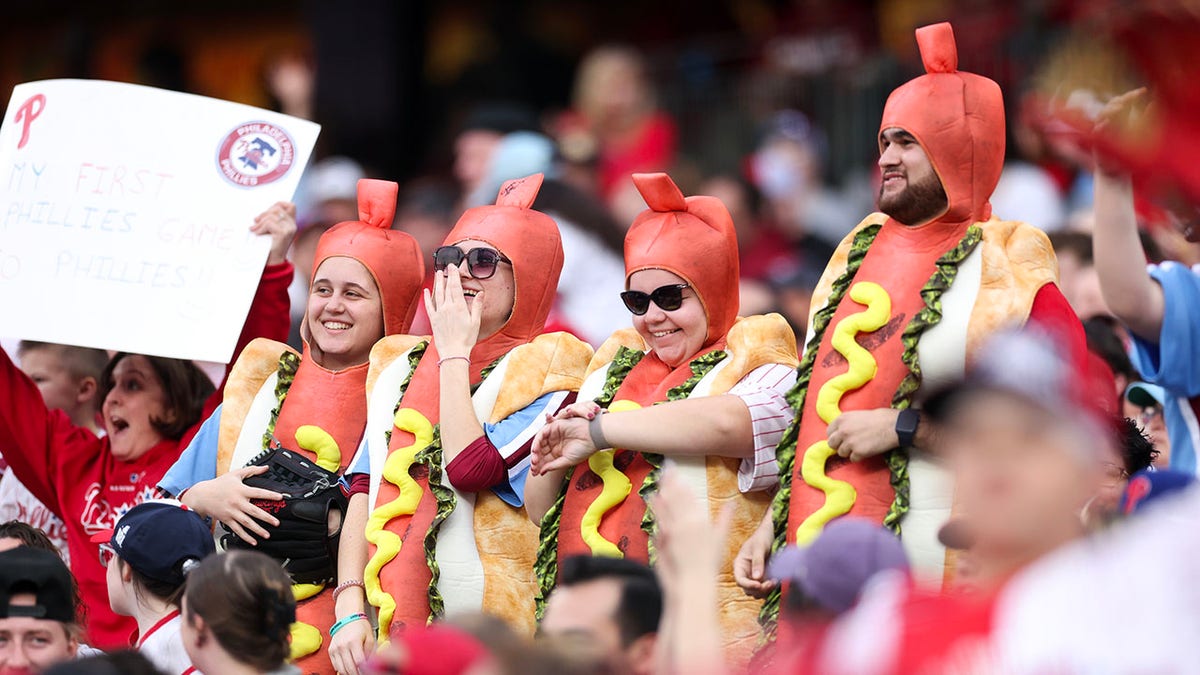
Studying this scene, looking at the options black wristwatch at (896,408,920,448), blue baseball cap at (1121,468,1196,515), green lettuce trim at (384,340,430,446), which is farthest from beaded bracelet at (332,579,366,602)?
blue baseball cap at (1121,468,1196,515)

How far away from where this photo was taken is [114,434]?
19.3ft

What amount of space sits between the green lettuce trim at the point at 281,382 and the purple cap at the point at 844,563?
7.47 ft

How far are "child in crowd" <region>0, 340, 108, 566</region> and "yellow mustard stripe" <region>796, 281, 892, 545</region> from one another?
2912mm

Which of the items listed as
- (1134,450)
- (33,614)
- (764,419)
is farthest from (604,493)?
(33,614)

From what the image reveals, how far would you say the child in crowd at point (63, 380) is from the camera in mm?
6332

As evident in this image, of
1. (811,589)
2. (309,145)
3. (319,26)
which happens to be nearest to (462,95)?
(319,26)

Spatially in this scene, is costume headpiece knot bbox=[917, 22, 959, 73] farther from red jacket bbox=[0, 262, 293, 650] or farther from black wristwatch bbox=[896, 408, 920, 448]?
red jacket bbox=[0, 262, 293, 650]

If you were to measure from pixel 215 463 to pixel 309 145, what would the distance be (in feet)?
3.58

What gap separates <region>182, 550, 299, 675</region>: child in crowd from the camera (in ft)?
13.3

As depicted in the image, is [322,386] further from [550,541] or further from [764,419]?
[764,419]

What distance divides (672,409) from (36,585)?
5.47 feet

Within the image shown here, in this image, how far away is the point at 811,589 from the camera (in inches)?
137

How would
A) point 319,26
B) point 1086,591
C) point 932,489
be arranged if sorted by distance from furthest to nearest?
point 319,26
point 932,489
point 1086,591

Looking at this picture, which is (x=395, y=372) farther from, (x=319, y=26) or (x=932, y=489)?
(x=319, y=26)
